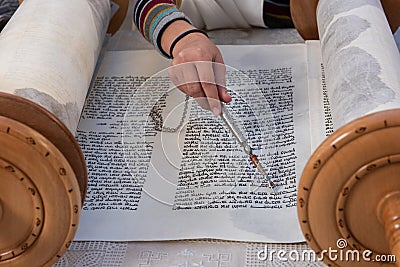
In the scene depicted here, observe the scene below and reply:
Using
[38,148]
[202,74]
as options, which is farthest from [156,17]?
[38,148]

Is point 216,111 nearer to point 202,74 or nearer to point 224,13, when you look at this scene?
point 202,74

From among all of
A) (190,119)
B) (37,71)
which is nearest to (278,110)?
(190,119)

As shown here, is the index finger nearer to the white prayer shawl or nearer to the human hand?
the human hand

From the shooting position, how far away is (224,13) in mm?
1100

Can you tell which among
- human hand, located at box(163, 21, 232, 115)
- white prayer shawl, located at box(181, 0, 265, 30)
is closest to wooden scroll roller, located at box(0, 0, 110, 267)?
human hand, located at box(163, 21, 232, 115)

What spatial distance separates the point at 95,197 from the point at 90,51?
20 cm

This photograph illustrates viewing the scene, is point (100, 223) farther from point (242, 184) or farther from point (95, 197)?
point (242, 184)

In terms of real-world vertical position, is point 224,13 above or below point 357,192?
below

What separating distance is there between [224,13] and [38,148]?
56 centimetres

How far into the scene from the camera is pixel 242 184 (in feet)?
2.67

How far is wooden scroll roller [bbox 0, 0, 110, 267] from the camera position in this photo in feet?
2.02

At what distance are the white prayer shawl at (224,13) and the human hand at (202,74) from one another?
0.27 meters

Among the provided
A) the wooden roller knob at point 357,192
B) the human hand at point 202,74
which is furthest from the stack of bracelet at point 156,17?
the wooden roller knob at point 357,192

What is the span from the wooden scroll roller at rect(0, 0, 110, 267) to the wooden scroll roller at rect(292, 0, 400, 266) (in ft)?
0.72
